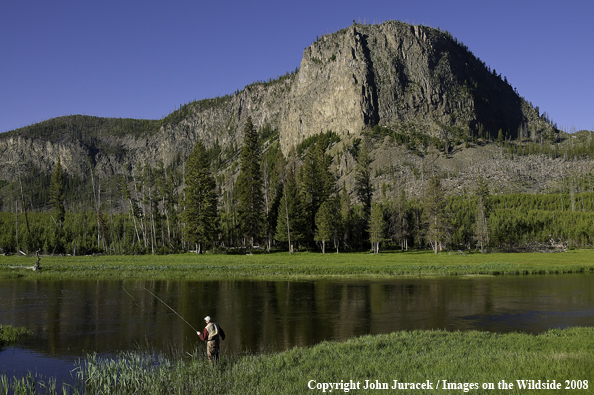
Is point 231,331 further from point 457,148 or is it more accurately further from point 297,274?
point 457,148

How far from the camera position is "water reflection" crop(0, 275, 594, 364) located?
63.5 ft

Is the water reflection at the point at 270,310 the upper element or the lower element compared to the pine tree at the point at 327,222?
lower

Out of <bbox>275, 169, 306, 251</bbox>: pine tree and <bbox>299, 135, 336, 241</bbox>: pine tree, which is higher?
<bbox>299, 135, 336, 241</bbox>: pine tree

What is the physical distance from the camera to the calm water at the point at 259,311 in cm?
1839

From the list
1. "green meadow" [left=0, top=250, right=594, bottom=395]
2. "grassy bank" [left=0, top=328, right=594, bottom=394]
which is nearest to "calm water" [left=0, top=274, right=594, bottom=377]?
"green meadow" [left=0, top=250, right=594, bottom=395]

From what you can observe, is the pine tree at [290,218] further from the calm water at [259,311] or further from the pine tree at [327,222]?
the calm water at [259,311]

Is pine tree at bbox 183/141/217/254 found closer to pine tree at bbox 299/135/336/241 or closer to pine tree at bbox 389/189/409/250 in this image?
pine tree at bbox 299/135/336/241

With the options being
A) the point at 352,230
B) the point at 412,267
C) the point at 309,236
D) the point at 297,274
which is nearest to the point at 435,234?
the point at 352,230

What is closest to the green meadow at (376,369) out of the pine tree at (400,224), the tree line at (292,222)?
the tree line at (292,222)

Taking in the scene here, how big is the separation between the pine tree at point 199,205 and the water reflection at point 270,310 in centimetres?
3140

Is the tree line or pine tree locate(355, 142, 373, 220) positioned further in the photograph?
pine tree locate(355, 142, 373, 220)

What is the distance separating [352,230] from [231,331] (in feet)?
221

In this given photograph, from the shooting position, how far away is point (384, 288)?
117ft

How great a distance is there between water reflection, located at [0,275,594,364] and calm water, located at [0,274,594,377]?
0.18ft
